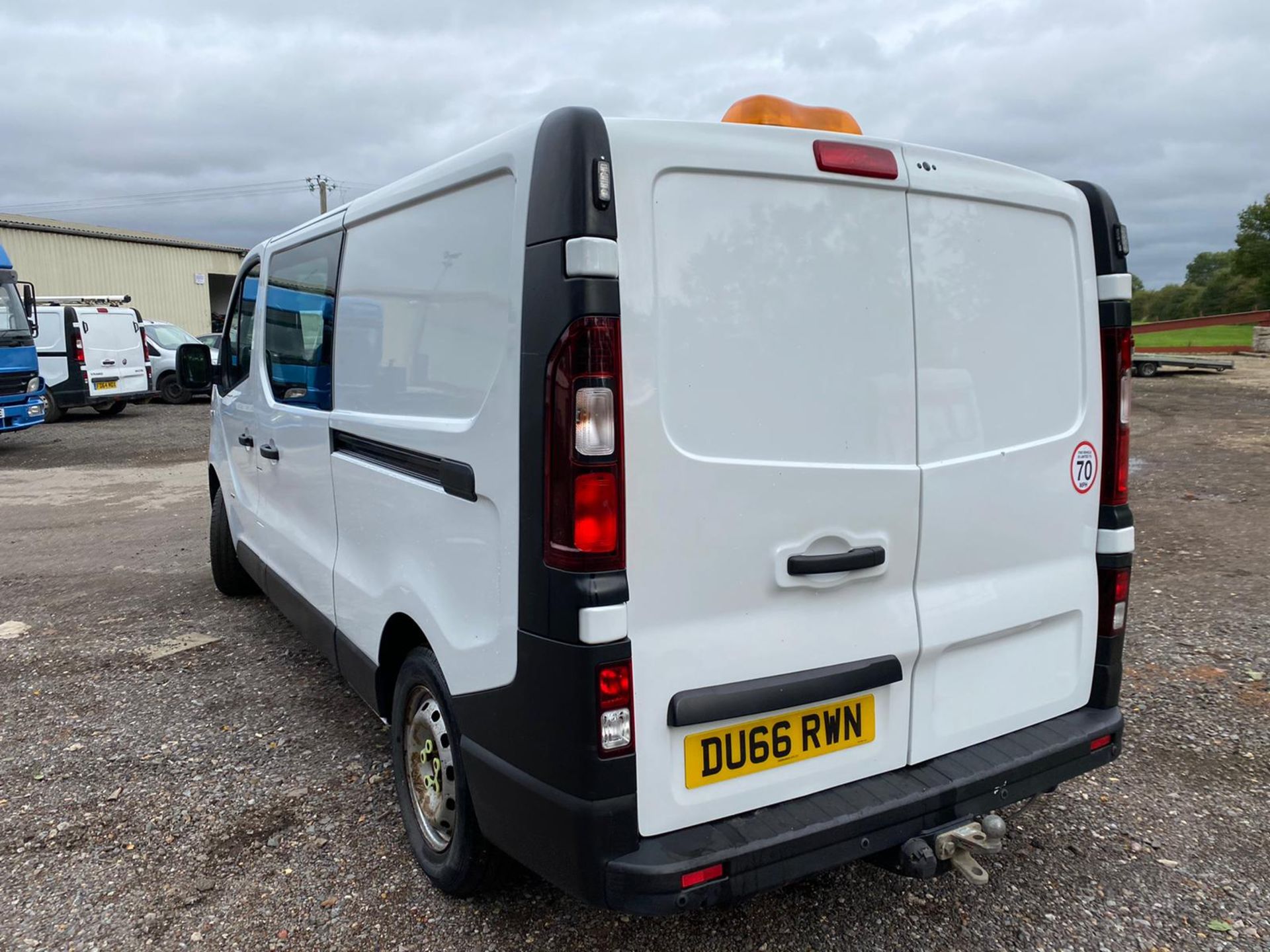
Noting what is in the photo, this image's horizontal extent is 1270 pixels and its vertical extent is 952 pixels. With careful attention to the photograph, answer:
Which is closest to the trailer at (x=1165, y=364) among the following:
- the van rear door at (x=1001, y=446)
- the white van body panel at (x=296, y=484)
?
the van rear door at (x=1001, y=446)

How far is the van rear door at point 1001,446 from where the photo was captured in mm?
2420

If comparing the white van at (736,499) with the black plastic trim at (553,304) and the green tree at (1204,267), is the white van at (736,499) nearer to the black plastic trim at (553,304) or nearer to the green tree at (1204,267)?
the black plastic trim at (553,304)

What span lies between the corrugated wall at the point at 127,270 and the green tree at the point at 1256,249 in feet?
182

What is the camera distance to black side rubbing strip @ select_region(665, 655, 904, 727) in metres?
2.12

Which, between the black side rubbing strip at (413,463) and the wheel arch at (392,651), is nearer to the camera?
the black side rubbing strip at (413,463)

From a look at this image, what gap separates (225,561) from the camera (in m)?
5.67

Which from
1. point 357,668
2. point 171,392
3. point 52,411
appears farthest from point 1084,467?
point 171,392

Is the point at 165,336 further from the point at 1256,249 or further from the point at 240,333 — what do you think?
the point at 1256,249

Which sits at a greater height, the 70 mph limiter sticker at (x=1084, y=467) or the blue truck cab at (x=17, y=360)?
the blue truck cab at (x=17, y=360)

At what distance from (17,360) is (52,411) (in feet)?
14.5

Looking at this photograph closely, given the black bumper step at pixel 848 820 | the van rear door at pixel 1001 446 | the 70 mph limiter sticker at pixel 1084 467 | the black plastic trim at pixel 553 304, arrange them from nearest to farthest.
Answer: the black plastic trim at pixel 553 304, the black bumper step at pixel 848 820, the van rear door at pixel 1001 446, the 70 mph limiter sticker at pixel 1084 467

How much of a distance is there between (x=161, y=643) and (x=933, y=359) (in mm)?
4379

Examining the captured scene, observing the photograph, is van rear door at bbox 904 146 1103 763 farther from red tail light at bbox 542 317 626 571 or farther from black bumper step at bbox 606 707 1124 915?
red tail light at bbox 542 317 626 571

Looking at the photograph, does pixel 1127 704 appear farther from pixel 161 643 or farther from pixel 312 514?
pixel 161 643
